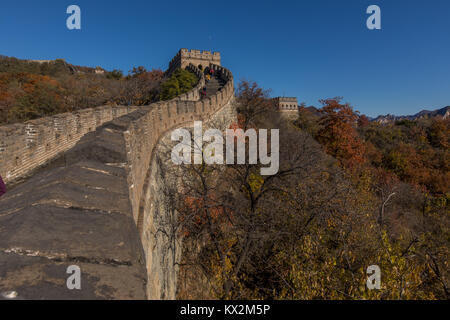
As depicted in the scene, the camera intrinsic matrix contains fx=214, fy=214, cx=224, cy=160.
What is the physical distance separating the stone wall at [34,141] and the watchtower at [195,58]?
94.3ft

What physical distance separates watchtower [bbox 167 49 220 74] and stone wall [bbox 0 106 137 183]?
28753 millimetres

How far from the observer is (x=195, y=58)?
107 feet

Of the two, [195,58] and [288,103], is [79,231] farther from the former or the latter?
[288,103]

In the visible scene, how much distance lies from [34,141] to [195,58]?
3224 centimetres

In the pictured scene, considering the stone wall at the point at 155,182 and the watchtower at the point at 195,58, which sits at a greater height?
the watchtower at the point at 195,58

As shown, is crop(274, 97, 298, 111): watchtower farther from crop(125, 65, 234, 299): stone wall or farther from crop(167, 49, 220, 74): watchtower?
crop(125, 65, 234, 299): stone wall

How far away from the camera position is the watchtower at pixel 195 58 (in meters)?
31.8

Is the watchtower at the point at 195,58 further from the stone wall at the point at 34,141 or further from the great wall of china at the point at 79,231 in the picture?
the great wall of china at the point at 79,231

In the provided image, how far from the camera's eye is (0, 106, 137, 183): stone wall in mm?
3510

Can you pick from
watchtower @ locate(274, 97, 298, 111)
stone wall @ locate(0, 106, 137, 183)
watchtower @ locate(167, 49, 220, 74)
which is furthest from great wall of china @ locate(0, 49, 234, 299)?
watchtower @ locate(274, 97, 298, 111)

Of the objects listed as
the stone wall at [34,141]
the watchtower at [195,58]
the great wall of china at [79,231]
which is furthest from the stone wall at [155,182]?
the watchtower at [195,58]

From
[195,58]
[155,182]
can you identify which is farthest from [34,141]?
[195,58]

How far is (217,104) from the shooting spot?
636 inches

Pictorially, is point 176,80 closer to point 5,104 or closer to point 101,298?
point 5,104
